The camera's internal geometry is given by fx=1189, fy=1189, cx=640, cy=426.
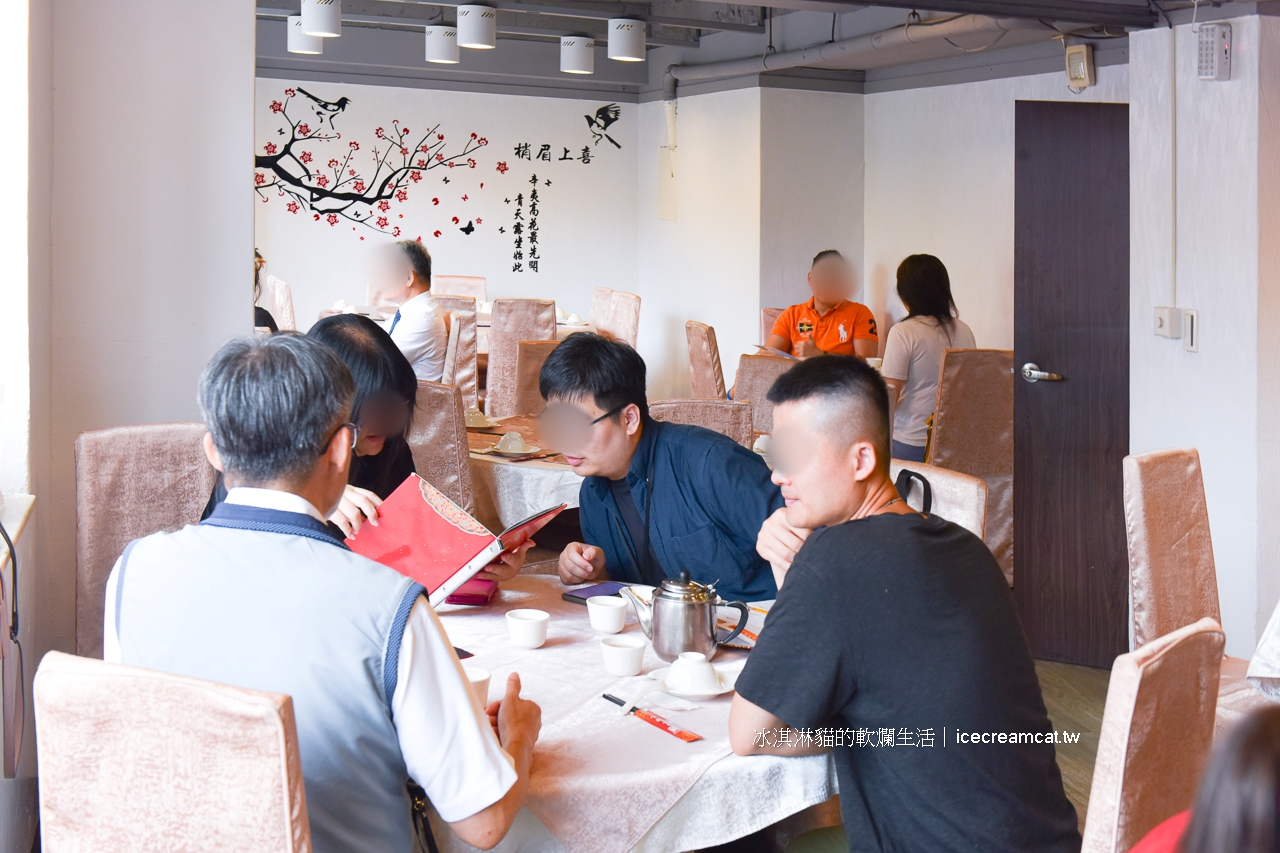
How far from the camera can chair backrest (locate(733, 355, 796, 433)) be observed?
5.03 m

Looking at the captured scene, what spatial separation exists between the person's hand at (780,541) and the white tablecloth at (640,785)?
282 millimetres

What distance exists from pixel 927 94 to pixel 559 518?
156 inches

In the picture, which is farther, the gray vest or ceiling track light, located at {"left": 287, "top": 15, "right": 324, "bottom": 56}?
ceiling track light, located at {"left": 287, "top": 15, "right": 324, "bottom": 56}

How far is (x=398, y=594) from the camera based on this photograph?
130 cm

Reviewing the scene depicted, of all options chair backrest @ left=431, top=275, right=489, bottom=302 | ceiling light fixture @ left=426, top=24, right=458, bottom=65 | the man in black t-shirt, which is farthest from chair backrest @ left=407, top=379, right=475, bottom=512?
chair backrest @ left=431, top=275, right=489, bottom=302

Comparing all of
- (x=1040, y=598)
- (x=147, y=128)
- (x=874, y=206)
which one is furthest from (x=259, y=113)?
(x=1040, y=598)

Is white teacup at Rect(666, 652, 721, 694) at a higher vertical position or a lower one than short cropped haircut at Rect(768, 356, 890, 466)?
lower

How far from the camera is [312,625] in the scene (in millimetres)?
1290

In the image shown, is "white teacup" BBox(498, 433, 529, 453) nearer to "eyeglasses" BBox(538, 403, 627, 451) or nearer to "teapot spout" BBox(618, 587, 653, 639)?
"eyeglasses" BBox(538, 403, 627, 451)

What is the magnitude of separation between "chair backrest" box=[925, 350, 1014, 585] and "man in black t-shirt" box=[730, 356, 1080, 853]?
121 inches

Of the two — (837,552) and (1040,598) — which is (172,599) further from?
(1040,598)

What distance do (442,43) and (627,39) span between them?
3.74 feet

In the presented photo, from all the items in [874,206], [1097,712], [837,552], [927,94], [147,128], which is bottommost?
[1097,712]

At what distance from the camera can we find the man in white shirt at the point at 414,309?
502 centimetres
